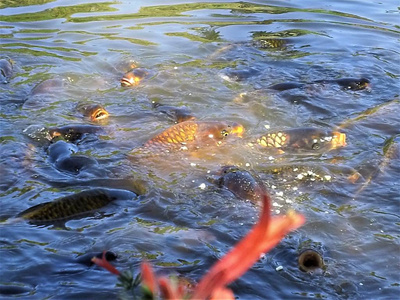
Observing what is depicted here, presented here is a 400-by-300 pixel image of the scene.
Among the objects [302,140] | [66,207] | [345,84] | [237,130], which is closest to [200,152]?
[237,130]

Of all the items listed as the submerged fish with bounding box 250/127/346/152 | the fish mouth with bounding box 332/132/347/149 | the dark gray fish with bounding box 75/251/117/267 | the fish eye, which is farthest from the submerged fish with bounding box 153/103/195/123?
the dark gray fish with bounding box 75/251/117/267

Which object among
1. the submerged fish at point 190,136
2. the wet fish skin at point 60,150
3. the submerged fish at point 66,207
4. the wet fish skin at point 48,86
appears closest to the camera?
the submerged fish at point 66,207

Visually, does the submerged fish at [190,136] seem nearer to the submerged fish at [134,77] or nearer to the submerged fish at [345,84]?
the submerged fish at [345,84]

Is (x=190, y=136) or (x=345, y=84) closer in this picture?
(x=190, y=136)

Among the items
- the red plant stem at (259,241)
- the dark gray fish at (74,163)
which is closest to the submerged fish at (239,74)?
the dark gray fish at (74,163)

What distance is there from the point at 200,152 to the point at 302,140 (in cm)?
81

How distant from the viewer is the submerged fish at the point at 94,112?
5.17 m

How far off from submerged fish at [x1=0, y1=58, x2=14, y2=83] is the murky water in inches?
3.3

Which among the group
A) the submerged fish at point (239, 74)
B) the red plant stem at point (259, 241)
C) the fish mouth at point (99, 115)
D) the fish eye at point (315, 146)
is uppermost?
the red plant stem at point (259, 241)

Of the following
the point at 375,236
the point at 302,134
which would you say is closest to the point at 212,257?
the point at 375,236

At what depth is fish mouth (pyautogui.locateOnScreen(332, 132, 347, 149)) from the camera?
15.3 feet

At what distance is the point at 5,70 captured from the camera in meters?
6.21

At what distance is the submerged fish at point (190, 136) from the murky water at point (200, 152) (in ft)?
0.39

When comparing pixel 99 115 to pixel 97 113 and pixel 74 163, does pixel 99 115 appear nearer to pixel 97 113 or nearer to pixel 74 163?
pixel 97 113
